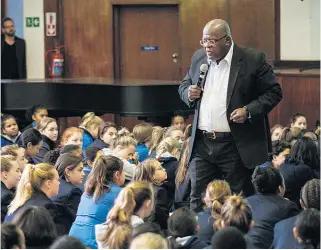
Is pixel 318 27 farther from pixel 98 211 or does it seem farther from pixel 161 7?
pixel 98 211

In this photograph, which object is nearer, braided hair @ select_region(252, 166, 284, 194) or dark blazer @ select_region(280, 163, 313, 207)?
braided hair @ select_region(252, 166, 284, 194)

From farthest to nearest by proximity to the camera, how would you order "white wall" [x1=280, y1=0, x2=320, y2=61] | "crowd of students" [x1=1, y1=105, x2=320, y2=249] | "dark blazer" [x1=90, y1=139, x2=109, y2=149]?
1. "white wall" [x1=280, y1=0, x2=320, y2=61]
2. "dark blazer" [x1=90, y1=139, x2=109, y2=149]
3. "crowd of students" [x1=1, y1=105, x2=320, y2=249]

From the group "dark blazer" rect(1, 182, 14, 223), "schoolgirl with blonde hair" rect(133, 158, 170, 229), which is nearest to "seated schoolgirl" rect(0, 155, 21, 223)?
"dark blazer" rect(1, 182, 14, 223)

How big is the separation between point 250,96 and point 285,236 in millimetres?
1203

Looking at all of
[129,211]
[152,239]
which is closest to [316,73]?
[129,211]

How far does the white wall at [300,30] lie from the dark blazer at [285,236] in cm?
736

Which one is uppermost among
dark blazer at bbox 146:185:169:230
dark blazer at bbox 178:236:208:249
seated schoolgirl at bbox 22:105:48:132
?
seated schoolgirl at bbox 22:105:48:132

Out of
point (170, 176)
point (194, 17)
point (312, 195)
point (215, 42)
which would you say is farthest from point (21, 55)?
point (312, 195)

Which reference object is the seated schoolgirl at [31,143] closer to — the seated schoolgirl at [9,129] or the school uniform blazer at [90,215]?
the seated schoolgirl at [9,129]

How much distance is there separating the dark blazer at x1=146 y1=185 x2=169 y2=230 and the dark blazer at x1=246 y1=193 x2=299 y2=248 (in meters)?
0.59

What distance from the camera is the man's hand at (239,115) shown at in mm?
5348

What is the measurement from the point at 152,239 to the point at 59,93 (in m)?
6.80

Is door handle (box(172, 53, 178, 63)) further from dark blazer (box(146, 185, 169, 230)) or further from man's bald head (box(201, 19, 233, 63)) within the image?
man's bald head (box(201, 19, 233, 63))

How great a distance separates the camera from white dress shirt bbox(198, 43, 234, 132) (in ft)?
18.0
